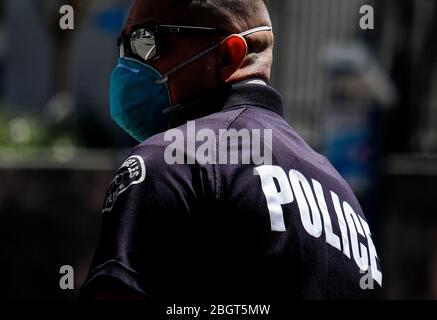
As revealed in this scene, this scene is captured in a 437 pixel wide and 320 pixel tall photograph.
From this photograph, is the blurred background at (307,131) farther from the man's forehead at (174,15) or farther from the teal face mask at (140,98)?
the man's forehead at (174,15)

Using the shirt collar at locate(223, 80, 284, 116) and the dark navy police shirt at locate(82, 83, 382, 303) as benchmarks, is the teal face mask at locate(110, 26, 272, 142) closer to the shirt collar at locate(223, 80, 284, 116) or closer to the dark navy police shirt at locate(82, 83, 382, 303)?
the shirt collar at locate(223, 80, 284, 116)

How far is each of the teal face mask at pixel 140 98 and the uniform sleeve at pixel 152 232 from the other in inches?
17.7

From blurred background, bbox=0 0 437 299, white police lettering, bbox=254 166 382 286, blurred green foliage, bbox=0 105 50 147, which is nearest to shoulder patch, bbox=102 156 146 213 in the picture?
white police lettering, bbox=254 166 382 286

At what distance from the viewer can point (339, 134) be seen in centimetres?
843

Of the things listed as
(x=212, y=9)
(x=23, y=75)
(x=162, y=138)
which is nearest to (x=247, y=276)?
(x=162, y=138)

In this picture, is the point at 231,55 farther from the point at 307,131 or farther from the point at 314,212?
the point at 307,131

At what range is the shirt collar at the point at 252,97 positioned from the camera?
279 cm

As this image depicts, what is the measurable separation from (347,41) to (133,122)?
7648 mm

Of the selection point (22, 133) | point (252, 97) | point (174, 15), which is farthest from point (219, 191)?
point (22, 133)

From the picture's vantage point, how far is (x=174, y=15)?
2.81 m

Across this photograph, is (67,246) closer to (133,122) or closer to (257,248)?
(133,122)

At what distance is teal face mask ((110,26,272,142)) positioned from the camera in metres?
2.94

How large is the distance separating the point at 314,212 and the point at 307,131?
7.59 metres
